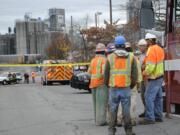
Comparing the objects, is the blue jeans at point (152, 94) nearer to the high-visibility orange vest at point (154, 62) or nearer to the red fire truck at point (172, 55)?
the high-visibility orange vest at point (154, 62)

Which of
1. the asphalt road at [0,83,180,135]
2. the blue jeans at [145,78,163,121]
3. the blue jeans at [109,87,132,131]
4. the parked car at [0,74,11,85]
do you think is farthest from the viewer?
the parked car at [0,74,11,85]

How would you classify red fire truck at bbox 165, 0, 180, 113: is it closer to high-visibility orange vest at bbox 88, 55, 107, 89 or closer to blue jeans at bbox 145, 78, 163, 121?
blue jeans at bbox 145, 78, 163, 121

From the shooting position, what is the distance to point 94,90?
11750mm

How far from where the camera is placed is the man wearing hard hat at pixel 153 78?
11.4 metres

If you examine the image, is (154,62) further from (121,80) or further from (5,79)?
(5,79)

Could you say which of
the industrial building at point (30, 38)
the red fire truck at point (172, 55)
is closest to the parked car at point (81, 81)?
the red fire truck at point (172, 55)

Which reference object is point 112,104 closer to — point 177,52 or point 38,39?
point 177,52

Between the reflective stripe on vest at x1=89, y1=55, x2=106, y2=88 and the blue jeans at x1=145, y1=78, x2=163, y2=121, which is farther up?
the reflective stripe on vest at x1=89, y1=55, x2=106, y2=88

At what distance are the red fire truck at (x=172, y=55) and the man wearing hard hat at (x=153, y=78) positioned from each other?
13.1 inches

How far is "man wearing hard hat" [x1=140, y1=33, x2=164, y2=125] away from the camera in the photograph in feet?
37.3

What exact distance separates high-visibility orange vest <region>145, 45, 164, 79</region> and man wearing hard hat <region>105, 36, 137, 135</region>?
1.87 meters

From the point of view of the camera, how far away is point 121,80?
9.43 meters

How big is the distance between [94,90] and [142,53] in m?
1.40

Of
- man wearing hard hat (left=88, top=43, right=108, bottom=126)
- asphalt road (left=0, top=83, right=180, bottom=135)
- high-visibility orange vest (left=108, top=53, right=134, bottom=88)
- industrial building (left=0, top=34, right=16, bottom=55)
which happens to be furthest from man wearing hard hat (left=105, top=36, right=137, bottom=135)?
industrial building (left=0, top=34, right=16, bottom=55)
